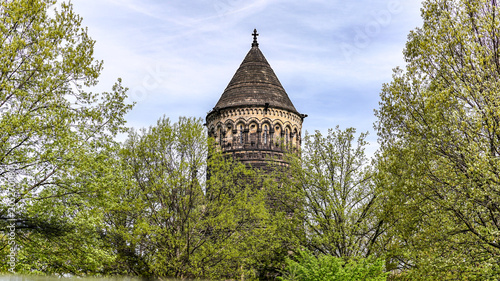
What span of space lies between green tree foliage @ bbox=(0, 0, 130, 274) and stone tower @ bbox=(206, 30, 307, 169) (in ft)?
58.9

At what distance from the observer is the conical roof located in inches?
1325

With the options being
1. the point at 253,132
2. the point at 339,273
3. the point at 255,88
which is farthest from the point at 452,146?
the point at 255,88

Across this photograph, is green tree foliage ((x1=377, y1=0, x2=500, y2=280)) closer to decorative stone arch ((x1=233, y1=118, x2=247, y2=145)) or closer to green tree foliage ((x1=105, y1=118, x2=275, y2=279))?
green tree foliage ((x1=105, y1=118, x2=275, y2=279))

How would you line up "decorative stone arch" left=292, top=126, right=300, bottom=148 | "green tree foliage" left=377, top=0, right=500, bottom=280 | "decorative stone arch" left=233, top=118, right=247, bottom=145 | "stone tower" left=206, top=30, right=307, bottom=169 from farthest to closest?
"decorative stone arch" left=292, top=126, right=300, bottom=148 < "decorative stone arch" left=233, top=118, right=247, bottom=145 < "stone tower" left=206, top=30, right=307, bottom=169 < "green tree foliage" left=377, top=0, right=500, bottom=280

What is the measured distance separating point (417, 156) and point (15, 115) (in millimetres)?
11375

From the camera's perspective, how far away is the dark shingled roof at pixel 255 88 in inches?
1325

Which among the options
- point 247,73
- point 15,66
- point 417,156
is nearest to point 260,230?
point 417,156

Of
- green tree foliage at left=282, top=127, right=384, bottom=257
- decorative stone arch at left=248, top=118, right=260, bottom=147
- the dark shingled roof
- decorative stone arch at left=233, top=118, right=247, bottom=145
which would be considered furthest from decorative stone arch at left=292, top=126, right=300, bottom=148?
green tree foliage at left=282, top=127, right=384, bottom=257

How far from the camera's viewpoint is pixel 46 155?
514 inches

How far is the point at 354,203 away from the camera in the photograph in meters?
22.0

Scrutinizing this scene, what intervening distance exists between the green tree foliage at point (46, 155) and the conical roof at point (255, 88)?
19.7 meters

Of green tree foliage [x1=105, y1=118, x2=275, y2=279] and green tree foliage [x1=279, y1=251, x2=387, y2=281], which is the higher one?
green tree foliage [x1=105, y1=118, x2=275, y2=279]

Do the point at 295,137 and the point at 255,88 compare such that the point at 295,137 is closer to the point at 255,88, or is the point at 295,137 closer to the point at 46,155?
the point at 255,88

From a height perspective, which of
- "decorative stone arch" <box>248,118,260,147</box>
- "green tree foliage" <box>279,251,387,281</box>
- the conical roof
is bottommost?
"green tree foliage" <box>279,251,387,281</box>
